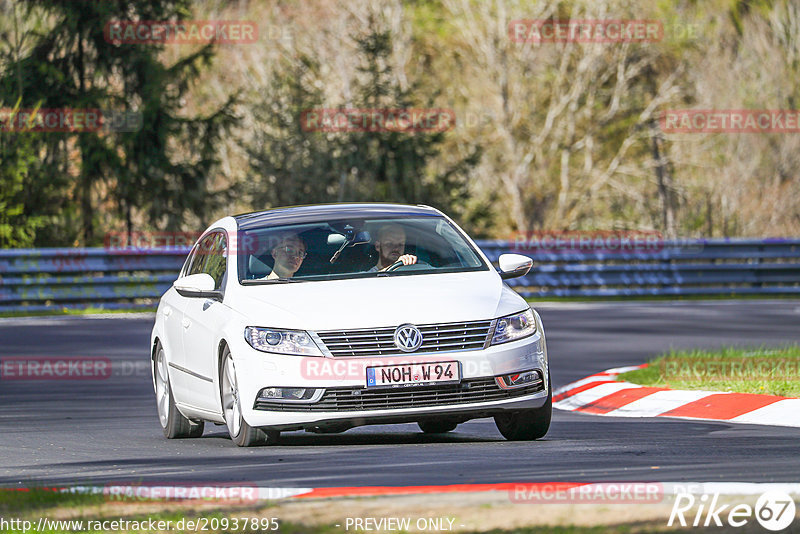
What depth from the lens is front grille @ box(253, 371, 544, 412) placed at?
9.00 meters

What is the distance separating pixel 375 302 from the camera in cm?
916

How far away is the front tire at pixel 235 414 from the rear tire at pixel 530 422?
1497mm

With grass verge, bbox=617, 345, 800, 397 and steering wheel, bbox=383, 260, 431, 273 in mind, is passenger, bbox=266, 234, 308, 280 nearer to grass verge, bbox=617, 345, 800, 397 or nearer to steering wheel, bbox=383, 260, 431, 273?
steering wheel, bbox=383, 260, 431, 273

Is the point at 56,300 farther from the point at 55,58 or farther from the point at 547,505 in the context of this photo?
the point at 547,505

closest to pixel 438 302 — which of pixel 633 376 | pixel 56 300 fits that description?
pixel 633 376

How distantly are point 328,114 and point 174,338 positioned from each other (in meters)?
26.7

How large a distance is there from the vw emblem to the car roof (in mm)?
1700

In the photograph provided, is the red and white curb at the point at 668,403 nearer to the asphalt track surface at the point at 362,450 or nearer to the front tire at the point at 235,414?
the asphalt track surface at the point at 362,450

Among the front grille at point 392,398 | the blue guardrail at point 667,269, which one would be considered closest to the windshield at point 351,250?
the front grille at point 392,398

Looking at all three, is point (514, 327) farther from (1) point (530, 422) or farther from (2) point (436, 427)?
(2) point (436, 427)

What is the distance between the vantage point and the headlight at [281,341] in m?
9.02

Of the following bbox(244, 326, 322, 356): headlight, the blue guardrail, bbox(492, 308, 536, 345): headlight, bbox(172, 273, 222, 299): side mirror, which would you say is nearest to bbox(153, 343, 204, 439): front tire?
bbox(172, 273, 222, 299): side mirror

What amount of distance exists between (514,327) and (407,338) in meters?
0.77

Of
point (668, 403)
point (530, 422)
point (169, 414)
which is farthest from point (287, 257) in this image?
point (668, 403)
